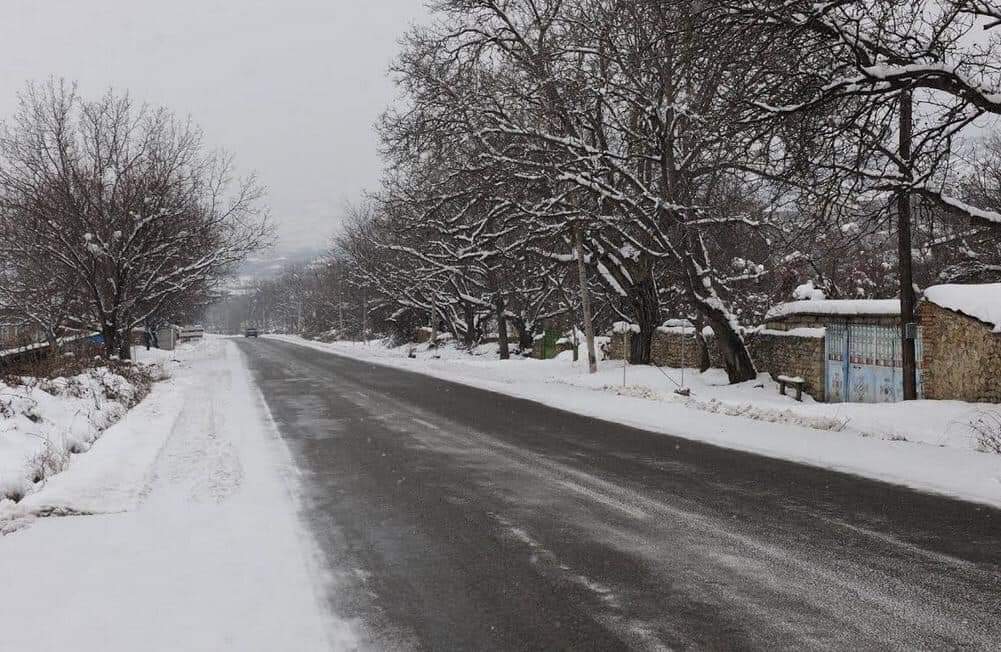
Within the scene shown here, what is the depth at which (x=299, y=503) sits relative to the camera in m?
6.88

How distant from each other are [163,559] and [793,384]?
1481 centimetres

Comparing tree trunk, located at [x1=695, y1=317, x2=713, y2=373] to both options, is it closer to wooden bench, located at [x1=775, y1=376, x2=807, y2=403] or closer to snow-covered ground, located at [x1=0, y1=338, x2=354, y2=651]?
wooden bench, located at [x1=775, y1=376, x2=807, y2=403]

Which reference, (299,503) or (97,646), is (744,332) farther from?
(97,646)

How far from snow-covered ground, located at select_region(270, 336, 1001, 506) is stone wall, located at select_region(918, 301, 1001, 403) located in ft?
2.36

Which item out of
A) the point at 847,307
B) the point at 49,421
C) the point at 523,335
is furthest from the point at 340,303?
the point at 49,421

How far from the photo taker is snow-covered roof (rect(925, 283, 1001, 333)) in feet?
38.1

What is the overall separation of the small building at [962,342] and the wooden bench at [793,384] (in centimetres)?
355

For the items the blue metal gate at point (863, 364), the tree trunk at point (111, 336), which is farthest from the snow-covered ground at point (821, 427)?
the tree trunk at point (111, 336)

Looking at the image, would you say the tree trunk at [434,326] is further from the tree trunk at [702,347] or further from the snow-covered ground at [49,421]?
the snow-covered ground at [49,421]

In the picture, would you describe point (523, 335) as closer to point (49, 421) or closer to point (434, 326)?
point (434, 326)

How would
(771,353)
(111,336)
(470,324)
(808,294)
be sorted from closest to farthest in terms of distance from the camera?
(771,353)
(808,294)
(111,336)
(470,324)

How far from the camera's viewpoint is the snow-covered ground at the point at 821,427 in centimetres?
809

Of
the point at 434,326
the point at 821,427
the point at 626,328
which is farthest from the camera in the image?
the point at 434,326

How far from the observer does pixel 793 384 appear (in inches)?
663
